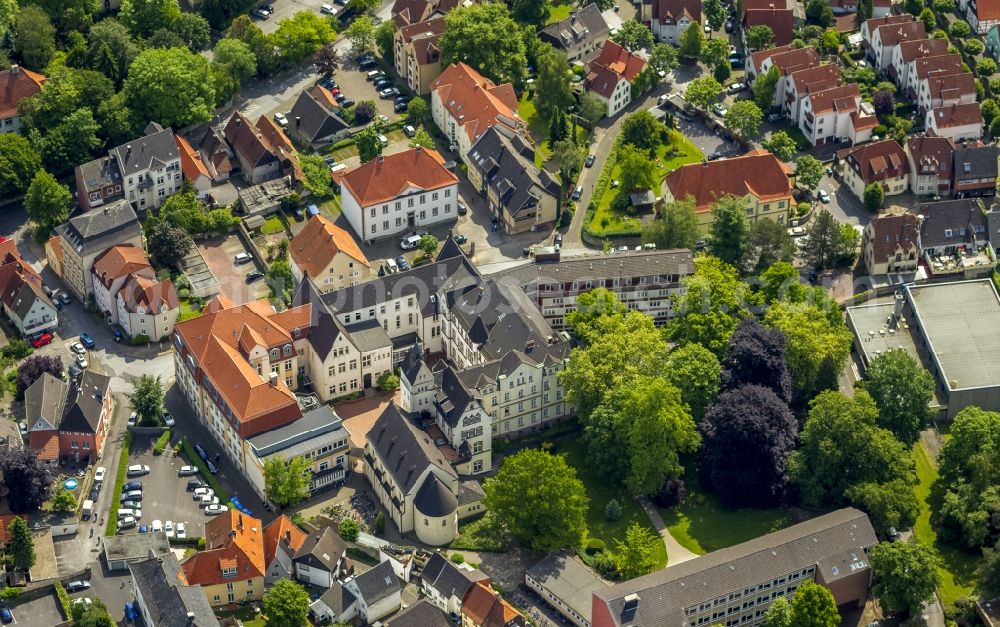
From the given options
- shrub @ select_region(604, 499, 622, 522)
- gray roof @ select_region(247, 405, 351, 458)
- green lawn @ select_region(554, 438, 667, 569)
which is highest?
gray roof @ select_region(247, 405, 351, 458)

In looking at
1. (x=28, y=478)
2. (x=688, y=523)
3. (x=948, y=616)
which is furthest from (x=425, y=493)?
(x=948, y=616)

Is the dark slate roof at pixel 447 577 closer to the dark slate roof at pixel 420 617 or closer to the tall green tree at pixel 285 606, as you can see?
the dark slate roof at pixel 420 617

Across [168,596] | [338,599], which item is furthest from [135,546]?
[338,599]

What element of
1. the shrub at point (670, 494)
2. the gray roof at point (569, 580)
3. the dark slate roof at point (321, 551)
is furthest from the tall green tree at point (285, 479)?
the shrub at point (670, 494)

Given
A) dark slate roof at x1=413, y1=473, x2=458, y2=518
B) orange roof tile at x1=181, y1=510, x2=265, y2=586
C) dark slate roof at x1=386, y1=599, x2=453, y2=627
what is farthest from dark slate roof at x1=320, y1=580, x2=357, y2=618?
dark slate roof at x1=413, y1=473, x2=458, y2=518

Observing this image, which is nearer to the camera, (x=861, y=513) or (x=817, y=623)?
(x=817, y=623)

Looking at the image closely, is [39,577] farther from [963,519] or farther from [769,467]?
[963,519]

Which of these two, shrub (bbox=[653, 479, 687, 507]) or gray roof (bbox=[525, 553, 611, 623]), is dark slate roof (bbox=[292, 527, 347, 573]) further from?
shrub (bbox=[653, 479, 687, 507])
